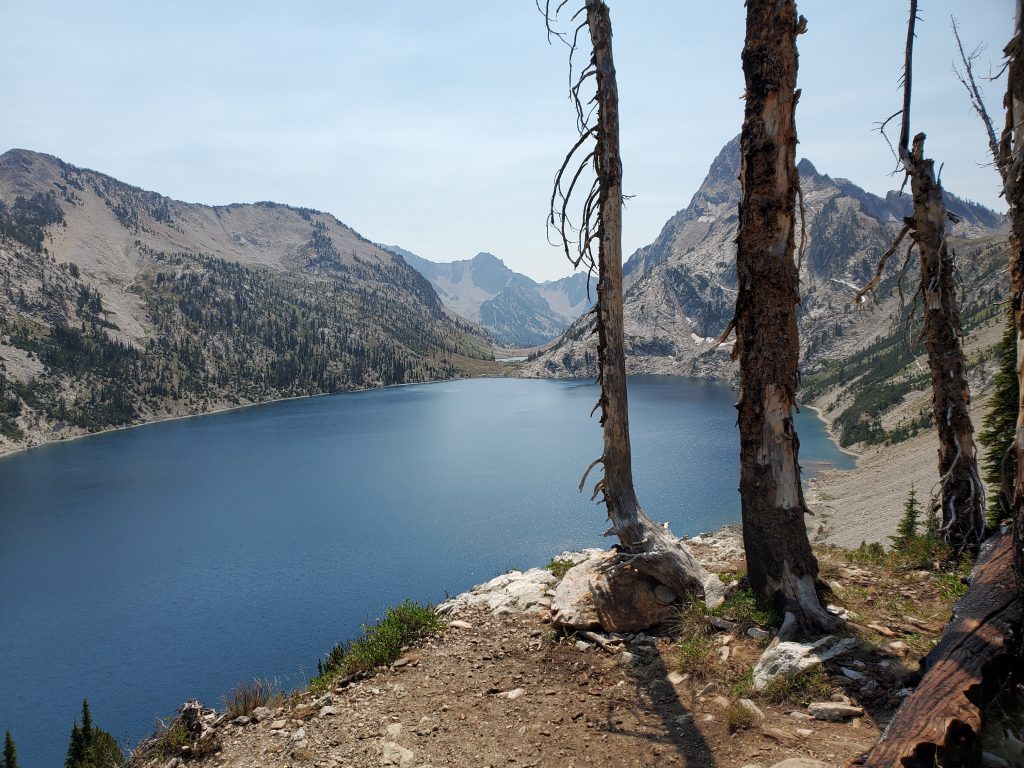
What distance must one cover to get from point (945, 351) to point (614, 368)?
18.4 ft

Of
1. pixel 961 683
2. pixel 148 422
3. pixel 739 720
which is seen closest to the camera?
pixel 961 683

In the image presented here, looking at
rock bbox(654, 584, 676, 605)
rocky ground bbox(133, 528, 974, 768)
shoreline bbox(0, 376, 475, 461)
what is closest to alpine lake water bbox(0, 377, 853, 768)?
shoreline bbox(0, 376, 475, 461)

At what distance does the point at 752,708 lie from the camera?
5828mm

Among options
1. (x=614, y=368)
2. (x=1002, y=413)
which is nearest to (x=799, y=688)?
(x=614, y=368)

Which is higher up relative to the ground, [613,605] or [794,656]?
[794,656]

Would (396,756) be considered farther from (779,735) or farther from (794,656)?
(794,656)

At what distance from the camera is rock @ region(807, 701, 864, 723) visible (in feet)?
17.7

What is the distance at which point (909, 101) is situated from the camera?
857 centimetres

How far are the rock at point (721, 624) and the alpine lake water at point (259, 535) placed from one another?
22752mm

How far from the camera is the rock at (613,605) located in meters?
8.54

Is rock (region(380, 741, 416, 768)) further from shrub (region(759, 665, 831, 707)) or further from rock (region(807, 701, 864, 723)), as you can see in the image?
rock (region(807, 701, 864, 723))

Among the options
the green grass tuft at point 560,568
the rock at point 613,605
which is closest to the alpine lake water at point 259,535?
the green grass tuft at point 560,568

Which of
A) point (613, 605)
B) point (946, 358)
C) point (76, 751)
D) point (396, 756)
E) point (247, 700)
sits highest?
point (946, 358)

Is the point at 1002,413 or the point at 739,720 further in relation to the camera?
the point at 1002,413
